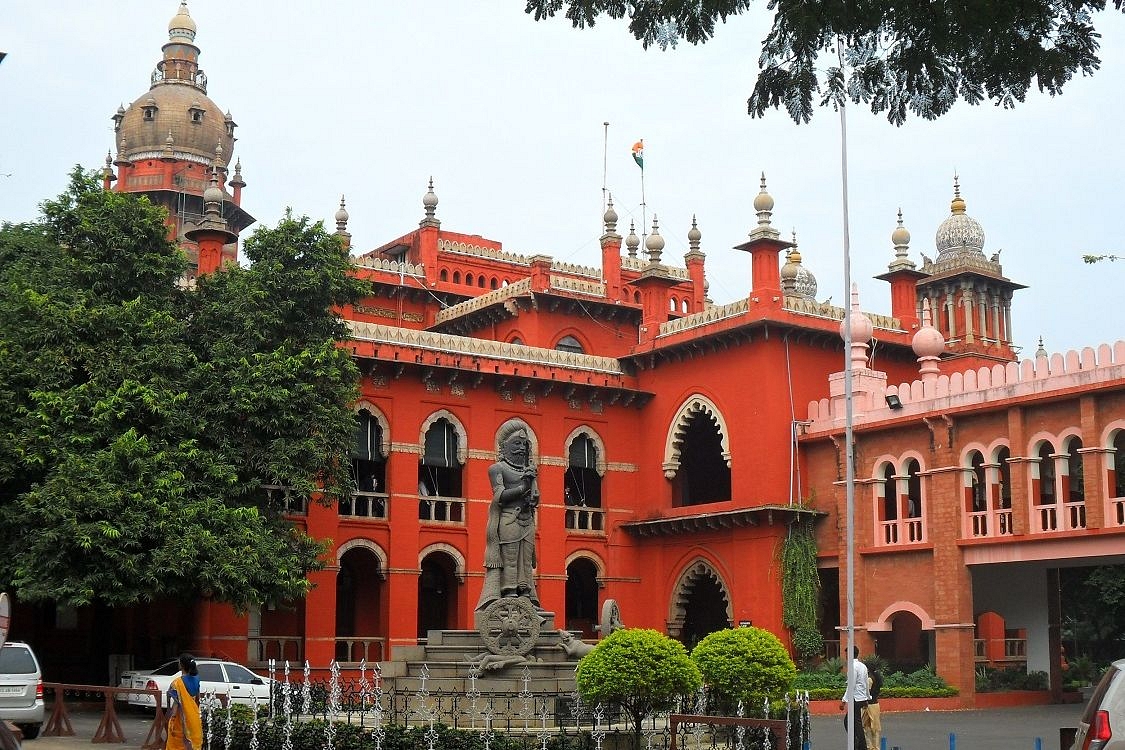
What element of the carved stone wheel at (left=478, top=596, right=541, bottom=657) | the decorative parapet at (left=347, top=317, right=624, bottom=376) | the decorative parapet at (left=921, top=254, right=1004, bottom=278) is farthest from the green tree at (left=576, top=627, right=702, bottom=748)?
the decorative parapet at (left=921, top=254, right=1004, bottom=278)

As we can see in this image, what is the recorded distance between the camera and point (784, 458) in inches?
1104

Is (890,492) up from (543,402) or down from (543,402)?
down

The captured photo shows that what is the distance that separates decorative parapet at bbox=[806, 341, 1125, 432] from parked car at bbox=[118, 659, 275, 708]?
492 inches

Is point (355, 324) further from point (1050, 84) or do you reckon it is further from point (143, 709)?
point (1050, 84)

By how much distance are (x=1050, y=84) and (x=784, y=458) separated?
69.9ft

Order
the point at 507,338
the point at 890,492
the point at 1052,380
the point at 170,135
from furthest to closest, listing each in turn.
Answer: the point at 170,135
the point at 507,338
the point at 890,492
the point at 1052,380

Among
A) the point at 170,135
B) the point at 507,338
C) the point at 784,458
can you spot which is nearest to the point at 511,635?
the point at 784,458

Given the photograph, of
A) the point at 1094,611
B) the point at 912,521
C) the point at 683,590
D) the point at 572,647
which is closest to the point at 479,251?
the point at 683,590

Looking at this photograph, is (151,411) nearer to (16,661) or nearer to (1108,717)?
(16,661)

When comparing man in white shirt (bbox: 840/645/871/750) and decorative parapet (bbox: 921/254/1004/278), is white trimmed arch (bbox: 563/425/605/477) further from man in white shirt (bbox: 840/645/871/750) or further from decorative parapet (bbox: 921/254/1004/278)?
man in white shirt (bbox: 840/645/871/750)

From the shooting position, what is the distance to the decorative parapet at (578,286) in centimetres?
3400

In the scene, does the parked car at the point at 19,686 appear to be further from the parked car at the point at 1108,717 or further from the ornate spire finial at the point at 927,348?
the ornate spire finial at the point at 927,348

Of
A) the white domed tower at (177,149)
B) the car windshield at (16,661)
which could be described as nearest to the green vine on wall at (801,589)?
the car windshield at (16,661)

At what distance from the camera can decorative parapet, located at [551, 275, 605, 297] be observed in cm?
3400
